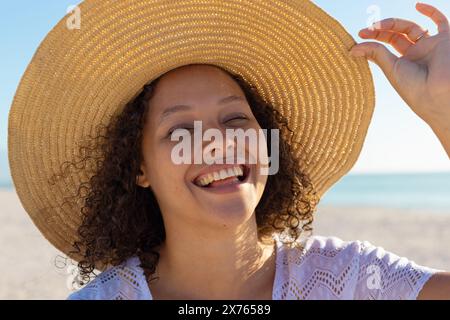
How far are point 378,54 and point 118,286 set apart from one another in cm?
154

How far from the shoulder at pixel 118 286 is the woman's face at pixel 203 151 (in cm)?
29

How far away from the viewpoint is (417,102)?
91.1 inches

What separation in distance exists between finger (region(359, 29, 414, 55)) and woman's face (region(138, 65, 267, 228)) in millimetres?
637

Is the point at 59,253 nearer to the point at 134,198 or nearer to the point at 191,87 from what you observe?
the point at 134,198

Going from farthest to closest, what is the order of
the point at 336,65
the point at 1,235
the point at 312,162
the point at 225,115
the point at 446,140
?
the point at 1,235, the point at 312,162, the point at 336,65, the point at 225,115, the point at 446,140

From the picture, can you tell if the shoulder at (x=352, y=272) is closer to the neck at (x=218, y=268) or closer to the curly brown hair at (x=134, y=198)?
the neck at (x=218, y=268)

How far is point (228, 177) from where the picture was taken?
248cm

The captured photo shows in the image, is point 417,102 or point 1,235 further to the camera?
point 1,235

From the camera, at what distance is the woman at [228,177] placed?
240 cm

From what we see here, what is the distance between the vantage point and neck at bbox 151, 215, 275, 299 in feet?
8.27

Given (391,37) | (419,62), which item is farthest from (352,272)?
(391,37)
